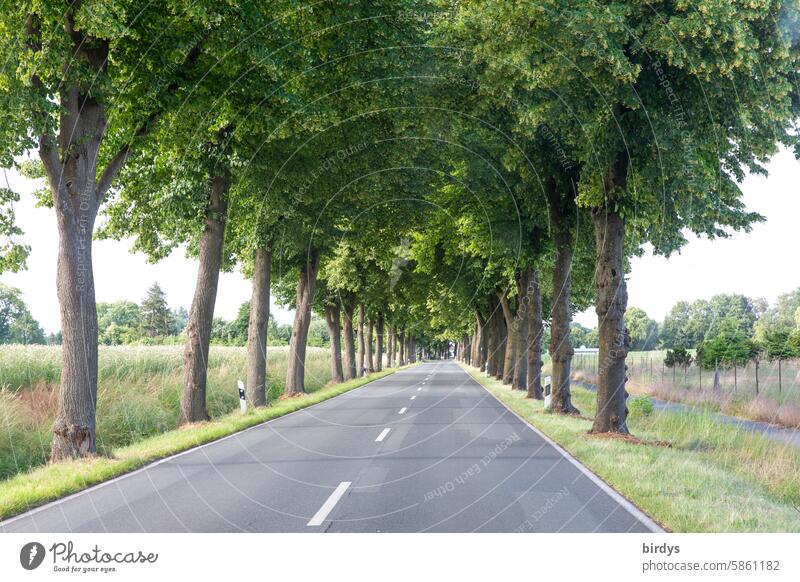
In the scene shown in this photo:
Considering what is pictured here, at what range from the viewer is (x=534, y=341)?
26.1 m

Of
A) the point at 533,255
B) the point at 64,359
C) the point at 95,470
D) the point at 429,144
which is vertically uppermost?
the point at 429,144

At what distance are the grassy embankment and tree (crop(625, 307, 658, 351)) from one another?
21.9m

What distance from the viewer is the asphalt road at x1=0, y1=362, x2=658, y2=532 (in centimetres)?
668

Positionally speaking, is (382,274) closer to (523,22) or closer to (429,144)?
(429,144)

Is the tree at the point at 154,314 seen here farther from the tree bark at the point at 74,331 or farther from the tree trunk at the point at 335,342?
the tree bark at the point at 74,331

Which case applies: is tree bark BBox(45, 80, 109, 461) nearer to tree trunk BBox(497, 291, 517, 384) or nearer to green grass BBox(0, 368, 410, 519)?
green grass BBox(0, 368, 410, 519)

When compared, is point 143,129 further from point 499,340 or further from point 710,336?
point 710,336

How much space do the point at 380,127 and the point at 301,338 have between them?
1275 cm

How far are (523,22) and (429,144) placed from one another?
6.90 metres
